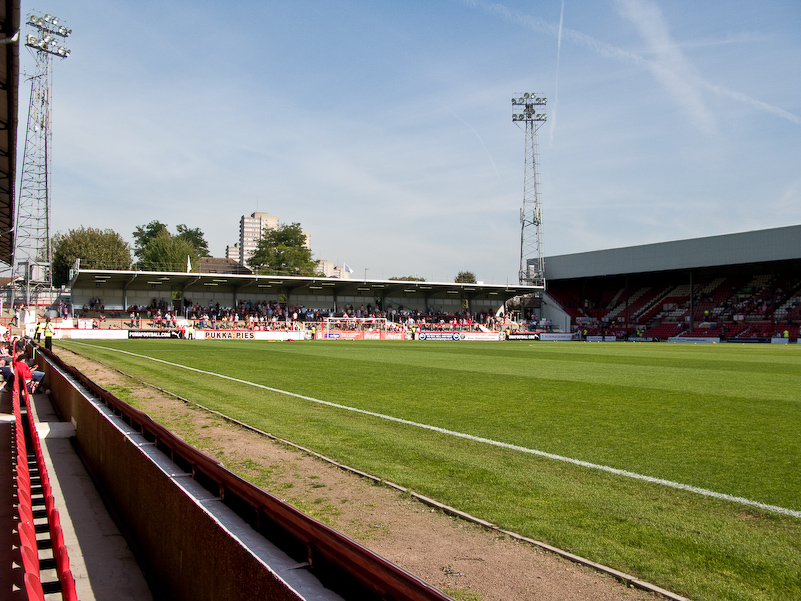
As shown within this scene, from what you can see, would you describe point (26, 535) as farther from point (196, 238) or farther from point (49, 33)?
point (196, 238)

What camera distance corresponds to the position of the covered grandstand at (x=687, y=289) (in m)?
49.3

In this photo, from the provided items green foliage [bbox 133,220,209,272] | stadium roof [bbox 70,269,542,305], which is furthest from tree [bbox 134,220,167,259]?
stadium roof [bbox 70,269,542,305]

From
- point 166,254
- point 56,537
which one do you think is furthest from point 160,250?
point 56,537

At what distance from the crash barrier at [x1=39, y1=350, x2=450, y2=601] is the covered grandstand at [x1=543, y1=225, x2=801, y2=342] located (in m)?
52.8

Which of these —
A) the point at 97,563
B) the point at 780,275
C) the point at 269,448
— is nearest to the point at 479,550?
the point at 97,563

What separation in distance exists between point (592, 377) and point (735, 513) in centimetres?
1166

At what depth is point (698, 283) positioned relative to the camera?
192 feet

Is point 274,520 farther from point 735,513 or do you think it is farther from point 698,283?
point 698,283

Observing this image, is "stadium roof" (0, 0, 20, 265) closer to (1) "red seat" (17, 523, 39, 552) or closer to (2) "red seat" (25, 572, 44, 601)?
(1) "red seat" (17, 523, 39, 552)

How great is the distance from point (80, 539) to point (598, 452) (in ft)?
17.5

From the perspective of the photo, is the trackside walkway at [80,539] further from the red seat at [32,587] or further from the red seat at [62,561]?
the red seat at [32,587]

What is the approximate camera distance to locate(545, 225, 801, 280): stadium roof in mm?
48031

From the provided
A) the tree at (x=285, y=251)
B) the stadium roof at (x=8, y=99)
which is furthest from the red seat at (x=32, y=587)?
the tree at (x=285, y=251)

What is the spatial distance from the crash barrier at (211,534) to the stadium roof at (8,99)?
19.7 ft
